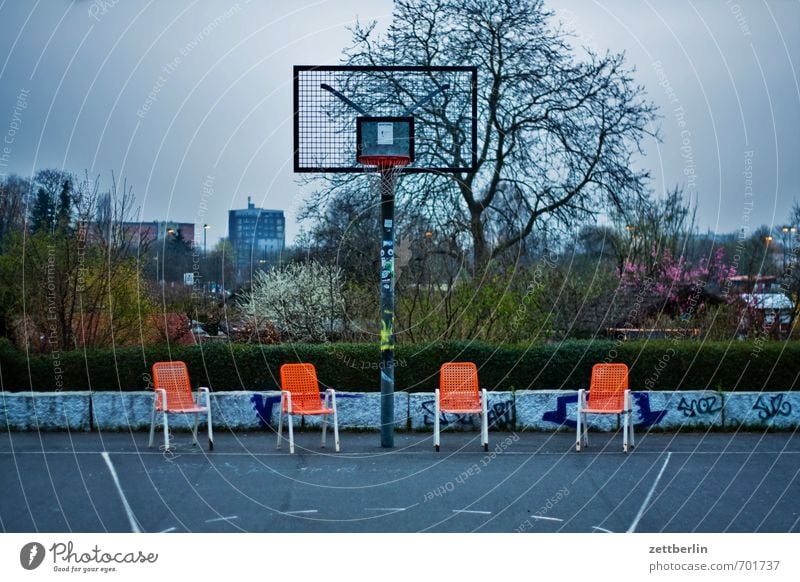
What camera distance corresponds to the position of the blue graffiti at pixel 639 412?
1392 centimetres

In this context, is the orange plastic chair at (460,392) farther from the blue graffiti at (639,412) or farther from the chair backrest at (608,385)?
the chair backrest at (608,385)

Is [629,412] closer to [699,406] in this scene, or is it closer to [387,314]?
[699,406]

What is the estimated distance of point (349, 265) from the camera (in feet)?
63.7

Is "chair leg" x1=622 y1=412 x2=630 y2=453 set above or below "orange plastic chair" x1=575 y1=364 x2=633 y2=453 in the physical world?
below

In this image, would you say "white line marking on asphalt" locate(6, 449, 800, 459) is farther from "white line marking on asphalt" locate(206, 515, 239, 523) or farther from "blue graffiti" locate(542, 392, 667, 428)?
"white line marking on asphalt" locate(206, 515, 239, 523)

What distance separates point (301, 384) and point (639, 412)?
4673 mm

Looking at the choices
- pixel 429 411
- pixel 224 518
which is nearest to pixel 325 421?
pixel 429 411

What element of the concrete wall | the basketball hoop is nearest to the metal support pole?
the basketball hoop

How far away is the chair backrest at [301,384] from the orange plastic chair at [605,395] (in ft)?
11.3

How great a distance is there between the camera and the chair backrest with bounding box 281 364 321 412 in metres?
13.2

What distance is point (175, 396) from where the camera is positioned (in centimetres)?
1313

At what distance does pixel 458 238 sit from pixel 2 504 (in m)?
12.8

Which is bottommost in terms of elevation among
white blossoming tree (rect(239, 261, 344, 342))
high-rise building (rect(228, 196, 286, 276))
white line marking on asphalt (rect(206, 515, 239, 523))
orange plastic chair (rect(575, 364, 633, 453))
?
white line marking on asphalt (rect(206, 515, 239, 523))

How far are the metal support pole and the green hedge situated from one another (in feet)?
5.96
